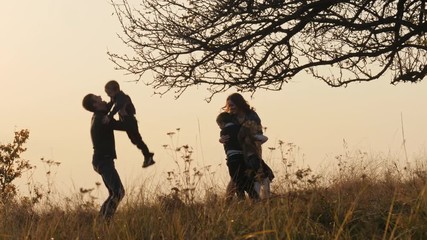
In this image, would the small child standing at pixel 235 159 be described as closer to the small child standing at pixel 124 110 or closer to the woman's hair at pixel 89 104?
the small child standing at pixel 124 110

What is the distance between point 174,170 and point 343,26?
5596 mm

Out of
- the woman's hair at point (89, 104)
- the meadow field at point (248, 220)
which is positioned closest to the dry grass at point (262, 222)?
the meadow field at point (248, 220)

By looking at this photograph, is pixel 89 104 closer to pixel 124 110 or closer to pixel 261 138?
pixel 124 110

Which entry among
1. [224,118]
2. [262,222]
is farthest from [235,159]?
[262,222]

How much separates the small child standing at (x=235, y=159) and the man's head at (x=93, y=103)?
1575 millimetres

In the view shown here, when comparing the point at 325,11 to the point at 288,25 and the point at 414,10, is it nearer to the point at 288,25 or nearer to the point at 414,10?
the point at 288,25

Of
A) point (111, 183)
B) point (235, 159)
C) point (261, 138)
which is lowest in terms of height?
point (111, 183)

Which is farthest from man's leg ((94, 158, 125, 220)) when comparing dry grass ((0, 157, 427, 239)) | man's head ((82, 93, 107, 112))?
dry grass ((0, 157, 427, 239))

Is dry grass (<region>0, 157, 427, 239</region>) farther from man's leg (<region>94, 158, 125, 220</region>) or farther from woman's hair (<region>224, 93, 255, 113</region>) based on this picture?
woman's hair (<region>224, 93, 255, 113</region>)

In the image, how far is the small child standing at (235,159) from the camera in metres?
8.58

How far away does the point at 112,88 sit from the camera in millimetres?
8977

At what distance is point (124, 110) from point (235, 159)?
62.0 inches

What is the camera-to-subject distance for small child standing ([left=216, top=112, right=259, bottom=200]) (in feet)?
28.1

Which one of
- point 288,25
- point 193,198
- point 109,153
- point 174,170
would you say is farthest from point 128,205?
point 288,25
